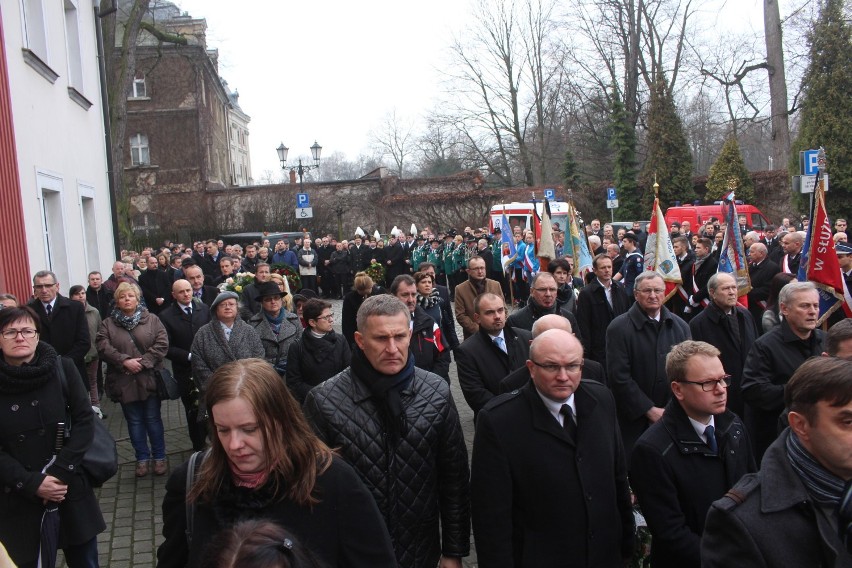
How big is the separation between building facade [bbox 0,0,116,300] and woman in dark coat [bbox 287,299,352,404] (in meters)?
4.75

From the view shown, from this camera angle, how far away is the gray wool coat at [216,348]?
6895 millimetres

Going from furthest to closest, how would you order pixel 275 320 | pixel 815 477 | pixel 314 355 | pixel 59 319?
pixel 59 319 → pixel 275 320 → pixel 314 355 → pixel 815 477

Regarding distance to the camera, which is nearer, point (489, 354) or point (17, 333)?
point (17, 333)

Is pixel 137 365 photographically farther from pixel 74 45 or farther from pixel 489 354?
pixel 74 45

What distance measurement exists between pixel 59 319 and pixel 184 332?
4.85 feet

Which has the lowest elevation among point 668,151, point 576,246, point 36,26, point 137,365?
point 137,365

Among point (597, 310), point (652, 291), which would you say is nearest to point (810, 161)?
point (597, 310)

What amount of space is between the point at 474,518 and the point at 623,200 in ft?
115

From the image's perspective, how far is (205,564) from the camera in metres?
1.80

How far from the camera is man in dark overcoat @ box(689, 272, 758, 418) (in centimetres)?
612

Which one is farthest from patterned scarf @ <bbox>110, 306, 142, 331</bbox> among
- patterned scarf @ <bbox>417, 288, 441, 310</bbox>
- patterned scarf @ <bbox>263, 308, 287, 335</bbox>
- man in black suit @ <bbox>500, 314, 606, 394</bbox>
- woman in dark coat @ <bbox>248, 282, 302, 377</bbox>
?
man in black suit @ <bbox>500, 314, 606, 394</bbox>

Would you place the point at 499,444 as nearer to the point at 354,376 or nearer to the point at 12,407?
the point at 354,376

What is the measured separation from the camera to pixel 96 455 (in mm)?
4477

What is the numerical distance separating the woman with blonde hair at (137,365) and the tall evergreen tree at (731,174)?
29183mm
